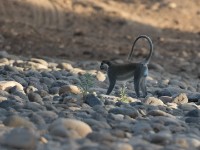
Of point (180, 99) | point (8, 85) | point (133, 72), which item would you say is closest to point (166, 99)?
point (180, 99)

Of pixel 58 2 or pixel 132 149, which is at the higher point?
pixel 58 2

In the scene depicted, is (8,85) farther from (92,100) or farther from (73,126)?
(73,126)

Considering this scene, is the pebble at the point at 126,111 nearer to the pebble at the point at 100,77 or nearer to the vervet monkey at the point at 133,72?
the vervet monkey at the point at 133,72

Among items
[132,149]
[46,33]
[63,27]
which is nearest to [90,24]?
[63,27]

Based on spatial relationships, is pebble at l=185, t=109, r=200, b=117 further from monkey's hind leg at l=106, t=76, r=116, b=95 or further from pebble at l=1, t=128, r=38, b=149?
pebble at l=1, t=128, r=38, b=149

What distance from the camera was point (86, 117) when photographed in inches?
273

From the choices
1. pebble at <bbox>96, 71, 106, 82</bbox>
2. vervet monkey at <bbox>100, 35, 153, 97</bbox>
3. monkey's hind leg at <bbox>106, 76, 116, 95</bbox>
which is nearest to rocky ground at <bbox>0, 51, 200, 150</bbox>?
monkey's hind leg at <bbox>106, 76, 116, 95</bbox>

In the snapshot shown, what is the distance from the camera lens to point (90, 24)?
21.8m

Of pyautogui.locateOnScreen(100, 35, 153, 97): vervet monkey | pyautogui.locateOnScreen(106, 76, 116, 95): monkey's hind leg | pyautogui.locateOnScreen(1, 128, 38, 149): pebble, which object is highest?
pyautogui.locateOnScreen(100, 35, 153, 97): vervet monkey

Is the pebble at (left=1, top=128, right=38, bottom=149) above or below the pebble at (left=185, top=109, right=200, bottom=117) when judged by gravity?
below

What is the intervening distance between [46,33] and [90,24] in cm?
270

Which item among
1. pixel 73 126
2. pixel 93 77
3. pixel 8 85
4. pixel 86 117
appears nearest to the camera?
pixel 73 126

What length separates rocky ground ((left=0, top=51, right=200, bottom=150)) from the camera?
562 cm

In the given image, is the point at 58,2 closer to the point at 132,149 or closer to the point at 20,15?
the point at 20,15
